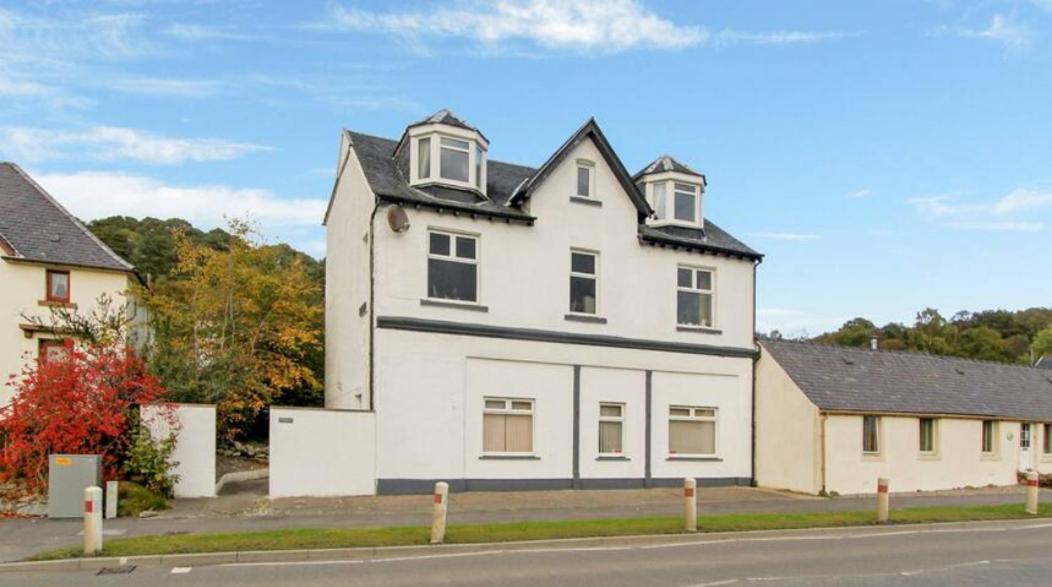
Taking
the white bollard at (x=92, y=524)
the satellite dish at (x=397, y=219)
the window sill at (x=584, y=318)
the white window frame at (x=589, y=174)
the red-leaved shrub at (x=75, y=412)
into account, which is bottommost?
the white bollard at (x=92, y=524)

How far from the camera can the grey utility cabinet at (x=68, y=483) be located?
55.3ft

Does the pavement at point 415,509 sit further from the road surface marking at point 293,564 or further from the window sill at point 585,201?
the window sill at point 585,201

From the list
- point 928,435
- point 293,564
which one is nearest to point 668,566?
point 293,564

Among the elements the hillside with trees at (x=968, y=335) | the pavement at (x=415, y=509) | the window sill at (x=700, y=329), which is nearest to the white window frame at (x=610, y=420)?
the pavement at (x=415, y=509)

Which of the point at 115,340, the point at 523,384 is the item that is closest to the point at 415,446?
the point at 523,384

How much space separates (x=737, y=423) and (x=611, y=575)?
15.2 meters

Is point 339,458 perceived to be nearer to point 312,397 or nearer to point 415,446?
point 415,446

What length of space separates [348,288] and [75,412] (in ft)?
27.3

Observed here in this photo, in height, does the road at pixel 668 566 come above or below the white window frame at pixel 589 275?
below

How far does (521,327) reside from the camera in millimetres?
22859

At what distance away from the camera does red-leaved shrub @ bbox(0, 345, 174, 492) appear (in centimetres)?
1775

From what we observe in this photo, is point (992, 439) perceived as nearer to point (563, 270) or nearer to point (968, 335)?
point (563, 270)

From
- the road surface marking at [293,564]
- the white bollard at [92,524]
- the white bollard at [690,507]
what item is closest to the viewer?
the road surface marking at [293,564]

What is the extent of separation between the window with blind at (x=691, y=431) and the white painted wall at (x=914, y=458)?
315 cm
